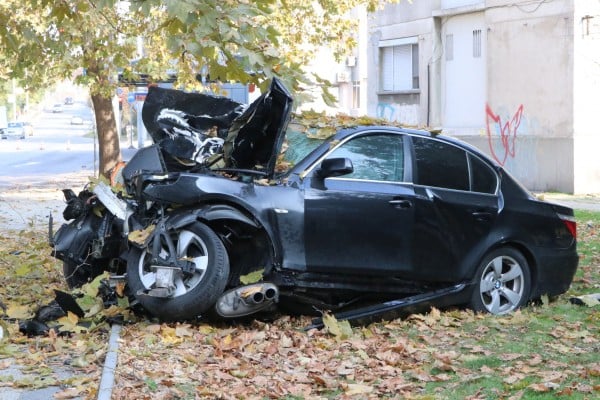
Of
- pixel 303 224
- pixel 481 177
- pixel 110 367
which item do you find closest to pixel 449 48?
pixel 481 177

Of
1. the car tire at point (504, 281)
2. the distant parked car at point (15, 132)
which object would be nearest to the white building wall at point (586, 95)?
the car tire at point (504, 281)

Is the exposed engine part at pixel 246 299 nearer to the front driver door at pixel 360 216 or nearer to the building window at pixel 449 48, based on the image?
the front driver door at pixel 360 216

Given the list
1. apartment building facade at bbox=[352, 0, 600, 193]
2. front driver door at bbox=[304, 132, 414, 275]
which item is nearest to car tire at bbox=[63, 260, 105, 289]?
front driver door at bbox=[304, 132, 414, 275]

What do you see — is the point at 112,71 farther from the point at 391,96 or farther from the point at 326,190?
the point at 326,190

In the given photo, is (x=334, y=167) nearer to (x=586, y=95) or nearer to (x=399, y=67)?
(x=586, y=95)

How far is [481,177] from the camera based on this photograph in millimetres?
9023

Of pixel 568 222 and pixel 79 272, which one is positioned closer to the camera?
pixel 79 272

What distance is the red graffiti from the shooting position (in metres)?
26.5

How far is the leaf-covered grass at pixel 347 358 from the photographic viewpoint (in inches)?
239

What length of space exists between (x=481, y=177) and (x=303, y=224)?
207cm

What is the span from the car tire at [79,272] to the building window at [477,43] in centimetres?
2080

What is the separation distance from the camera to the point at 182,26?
918 cm

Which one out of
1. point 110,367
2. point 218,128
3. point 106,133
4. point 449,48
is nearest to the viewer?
point 110,367

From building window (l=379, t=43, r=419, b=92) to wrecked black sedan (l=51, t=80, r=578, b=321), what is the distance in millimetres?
21884
